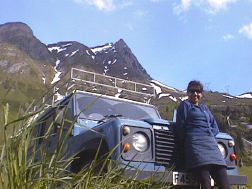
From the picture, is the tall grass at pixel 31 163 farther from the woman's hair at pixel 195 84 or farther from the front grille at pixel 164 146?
the woman's hair at pixel 195 84

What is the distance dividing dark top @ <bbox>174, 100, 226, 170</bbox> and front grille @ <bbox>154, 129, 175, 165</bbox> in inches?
3.3

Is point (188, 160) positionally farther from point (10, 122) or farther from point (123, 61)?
point (123, 61)

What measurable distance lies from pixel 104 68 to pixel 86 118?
140076 mm

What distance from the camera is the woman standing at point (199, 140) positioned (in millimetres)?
4633

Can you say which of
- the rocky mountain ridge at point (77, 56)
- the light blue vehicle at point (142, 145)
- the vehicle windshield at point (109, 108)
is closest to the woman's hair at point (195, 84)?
the light blue vehicle at point (142, 145)

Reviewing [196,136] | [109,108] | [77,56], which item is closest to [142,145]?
[196,136]

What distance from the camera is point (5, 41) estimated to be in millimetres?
188250

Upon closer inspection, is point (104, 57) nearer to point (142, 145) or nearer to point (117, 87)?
point (117, 87)

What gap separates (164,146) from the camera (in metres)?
4.95

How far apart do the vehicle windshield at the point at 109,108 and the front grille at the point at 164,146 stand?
50.0 inches

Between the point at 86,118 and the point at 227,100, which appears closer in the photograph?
the point at 86,118

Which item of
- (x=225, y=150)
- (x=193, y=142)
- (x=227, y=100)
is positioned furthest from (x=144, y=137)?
(x=227, y=100)

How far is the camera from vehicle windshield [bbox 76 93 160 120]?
6.16 meters

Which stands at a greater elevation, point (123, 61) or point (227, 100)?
point (123, 61)
